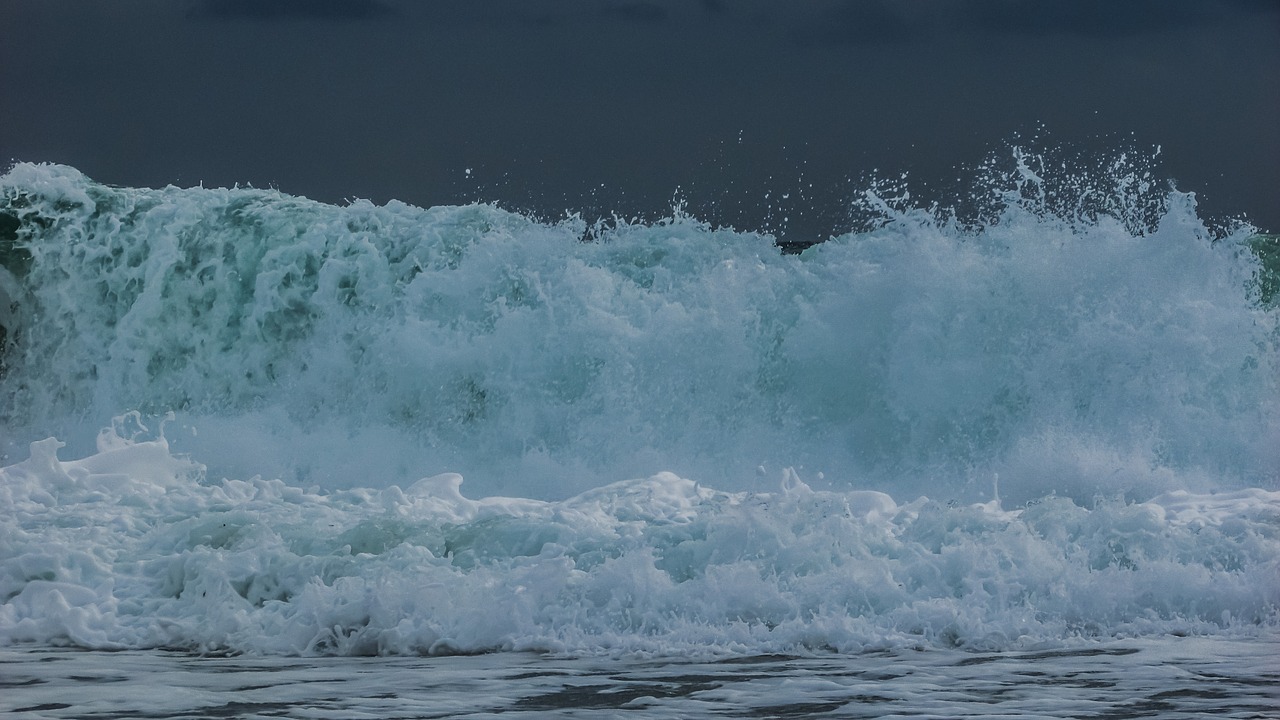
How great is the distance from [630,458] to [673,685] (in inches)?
185

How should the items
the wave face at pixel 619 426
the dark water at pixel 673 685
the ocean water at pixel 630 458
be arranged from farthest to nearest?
1. the wave face at pixel 619 426
2. the ocean water at pixel 630 458
3. the dark water at pixel 673 685

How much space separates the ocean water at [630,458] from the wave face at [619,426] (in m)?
0.03

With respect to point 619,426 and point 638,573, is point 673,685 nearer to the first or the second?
point 638,573

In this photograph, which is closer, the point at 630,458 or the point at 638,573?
the point at 638,573

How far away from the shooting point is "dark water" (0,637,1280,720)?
205 inches

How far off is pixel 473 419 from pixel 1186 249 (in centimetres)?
545

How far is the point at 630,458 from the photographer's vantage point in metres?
10.3

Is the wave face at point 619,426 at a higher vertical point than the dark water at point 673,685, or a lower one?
higher

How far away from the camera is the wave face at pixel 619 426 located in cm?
684

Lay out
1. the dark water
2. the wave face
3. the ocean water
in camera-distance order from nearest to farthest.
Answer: the dark water
the ocean water
the wave face

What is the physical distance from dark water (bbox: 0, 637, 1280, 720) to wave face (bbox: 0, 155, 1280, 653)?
320 mm

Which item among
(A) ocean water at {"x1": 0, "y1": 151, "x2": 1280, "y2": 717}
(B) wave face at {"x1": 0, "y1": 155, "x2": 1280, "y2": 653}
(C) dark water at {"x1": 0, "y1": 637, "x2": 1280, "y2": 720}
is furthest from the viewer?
(B) wave face at {"x1": 0, "y1": 155, "x2": 1280, "y2": 653}

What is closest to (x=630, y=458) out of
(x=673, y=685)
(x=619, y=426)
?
Result: (x=619, y=426)

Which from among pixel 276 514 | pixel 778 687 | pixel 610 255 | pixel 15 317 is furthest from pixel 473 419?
pixel 778 687
